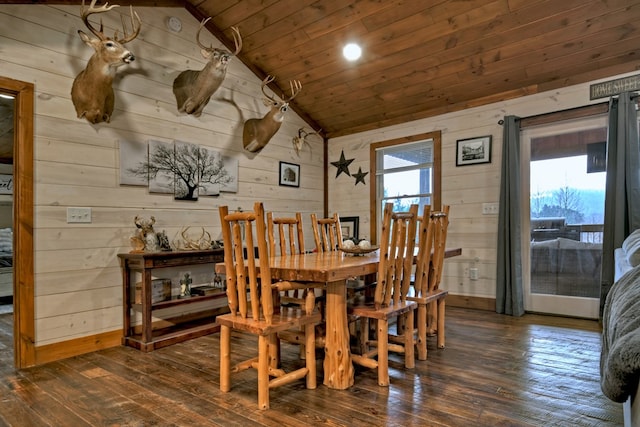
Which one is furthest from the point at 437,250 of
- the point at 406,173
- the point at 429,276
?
the point at 406,173

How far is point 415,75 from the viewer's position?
4.06 metres

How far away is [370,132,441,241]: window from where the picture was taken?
15.1ft

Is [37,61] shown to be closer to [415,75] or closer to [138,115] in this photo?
[138,115]

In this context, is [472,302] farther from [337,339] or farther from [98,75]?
[98,75]

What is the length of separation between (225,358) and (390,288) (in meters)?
1.06

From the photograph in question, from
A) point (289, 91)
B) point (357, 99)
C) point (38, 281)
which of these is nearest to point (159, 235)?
point (38, 281)

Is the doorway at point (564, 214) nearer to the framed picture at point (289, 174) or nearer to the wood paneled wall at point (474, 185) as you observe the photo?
the wood paneled wall at point (474, 185)

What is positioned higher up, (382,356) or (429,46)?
(429,46)

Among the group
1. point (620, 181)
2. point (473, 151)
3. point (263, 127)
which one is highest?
point (263, 127)

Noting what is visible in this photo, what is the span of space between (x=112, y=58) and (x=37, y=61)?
0.52 m

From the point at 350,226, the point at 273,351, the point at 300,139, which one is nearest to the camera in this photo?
the point at 273,351

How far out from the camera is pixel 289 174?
4.98 metres

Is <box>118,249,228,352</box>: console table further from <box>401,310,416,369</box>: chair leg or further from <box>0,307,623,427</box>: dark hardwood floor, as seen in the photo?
<box>401,310,416,369</box>: chair leg

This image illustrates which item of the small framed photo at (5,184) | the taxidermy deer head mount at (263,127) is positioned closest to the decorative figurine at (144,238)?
the taxidermy deer head mount at (263,127)
